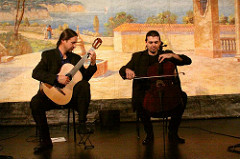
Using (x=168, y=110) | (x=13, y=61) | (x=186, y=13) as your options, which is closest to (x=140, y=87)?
(x=168, y=110)

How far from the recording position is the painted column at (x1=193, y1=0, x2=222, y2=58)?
188 inches

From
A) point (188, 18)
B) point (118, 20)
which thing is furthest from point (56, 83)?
point (188, 18)

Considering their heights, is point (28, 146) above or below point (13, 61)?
below

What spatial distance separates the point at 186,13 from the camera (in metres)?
4.76

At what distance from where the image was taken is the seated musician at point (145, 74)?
11.6ft

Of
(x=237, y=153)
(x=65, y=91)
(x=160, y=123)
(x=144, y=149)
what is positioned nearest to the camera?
(x=237, y=153)

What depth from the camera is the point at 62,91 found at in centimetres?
360

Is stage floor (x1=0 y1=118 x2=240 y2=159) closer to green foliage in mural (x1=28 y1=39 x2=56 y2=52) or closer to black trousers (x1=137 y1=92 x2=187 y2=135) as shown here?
black trousers (x1=137 y1=92 x2=187 y2=135)

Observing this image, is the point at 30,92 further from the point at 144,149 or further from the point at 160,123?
the point at 144,149

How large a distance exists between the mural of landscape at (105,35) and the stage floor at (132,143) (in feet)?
1.60

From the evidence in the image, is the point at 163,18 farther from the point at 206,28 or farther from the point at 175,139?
the point at 175,139

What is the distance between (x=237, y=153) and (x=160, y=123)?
5.49 feet

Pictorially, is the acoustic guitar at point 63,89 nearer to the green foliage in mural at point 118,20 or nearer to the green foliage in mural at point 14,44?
the green foliage in mural at point 118,20

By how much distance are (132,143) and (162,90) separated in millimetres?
587
